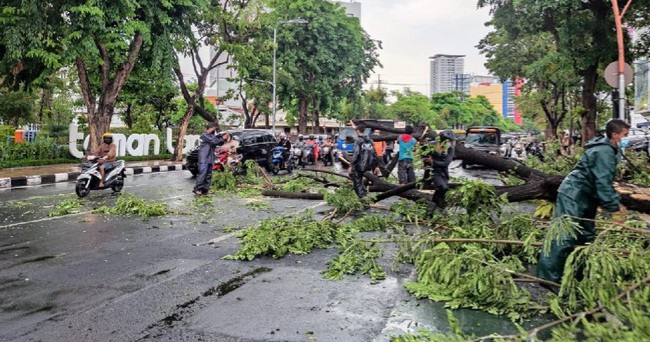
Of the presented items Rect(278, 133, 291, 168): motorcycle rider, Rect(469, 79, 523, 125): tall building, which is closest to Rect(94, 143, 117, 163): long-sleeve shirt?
Rect(278, 133, 291, 168): motorcycle rider

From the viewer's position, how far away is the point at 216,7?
23391mm

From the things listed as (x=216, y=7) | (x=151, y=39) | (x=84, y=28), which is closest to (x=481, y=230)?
(x=84, y=28)

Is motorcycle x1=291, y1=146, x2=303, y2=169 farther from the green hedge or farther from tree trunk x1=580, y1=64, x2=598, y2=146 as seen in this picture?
tree trunk x1=580, y1=64, x2=598, y2=146

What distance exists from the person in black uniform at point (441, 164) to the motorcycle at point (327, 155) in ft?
55.8

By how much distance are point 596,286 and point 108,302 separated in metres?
3.90

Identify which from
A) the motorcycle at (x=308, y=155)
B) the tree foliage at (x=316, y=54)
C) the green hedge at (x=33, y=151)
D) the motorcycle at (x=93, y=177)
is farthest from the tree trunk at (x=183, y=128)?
the motorcycle at (x=93, y=177)

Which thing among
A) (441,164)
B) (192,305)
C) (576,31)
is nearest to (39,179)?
(441,164)

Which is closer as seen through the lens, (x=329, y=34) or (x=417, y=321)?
(x=417, y=321)

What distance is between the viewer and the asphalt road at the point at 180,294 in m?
3.66

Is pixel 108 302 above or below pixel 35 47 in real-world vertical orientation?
below

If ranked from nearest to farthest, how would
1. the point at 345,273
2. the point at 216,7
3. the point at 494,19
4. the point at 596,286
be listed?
the point at 596,286 < the point at 345,273 < the point at 494,19 < the point at 216,7

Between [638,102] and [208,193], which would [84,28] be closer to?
[208,193]

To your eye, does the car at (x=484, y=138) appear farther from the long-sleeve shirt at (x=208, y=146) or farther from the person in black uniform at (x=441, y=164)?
the person in black uniform at (x=441, y=164)

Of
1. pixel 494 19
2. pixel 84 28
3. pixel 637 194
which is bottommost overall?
pixel 637 194
